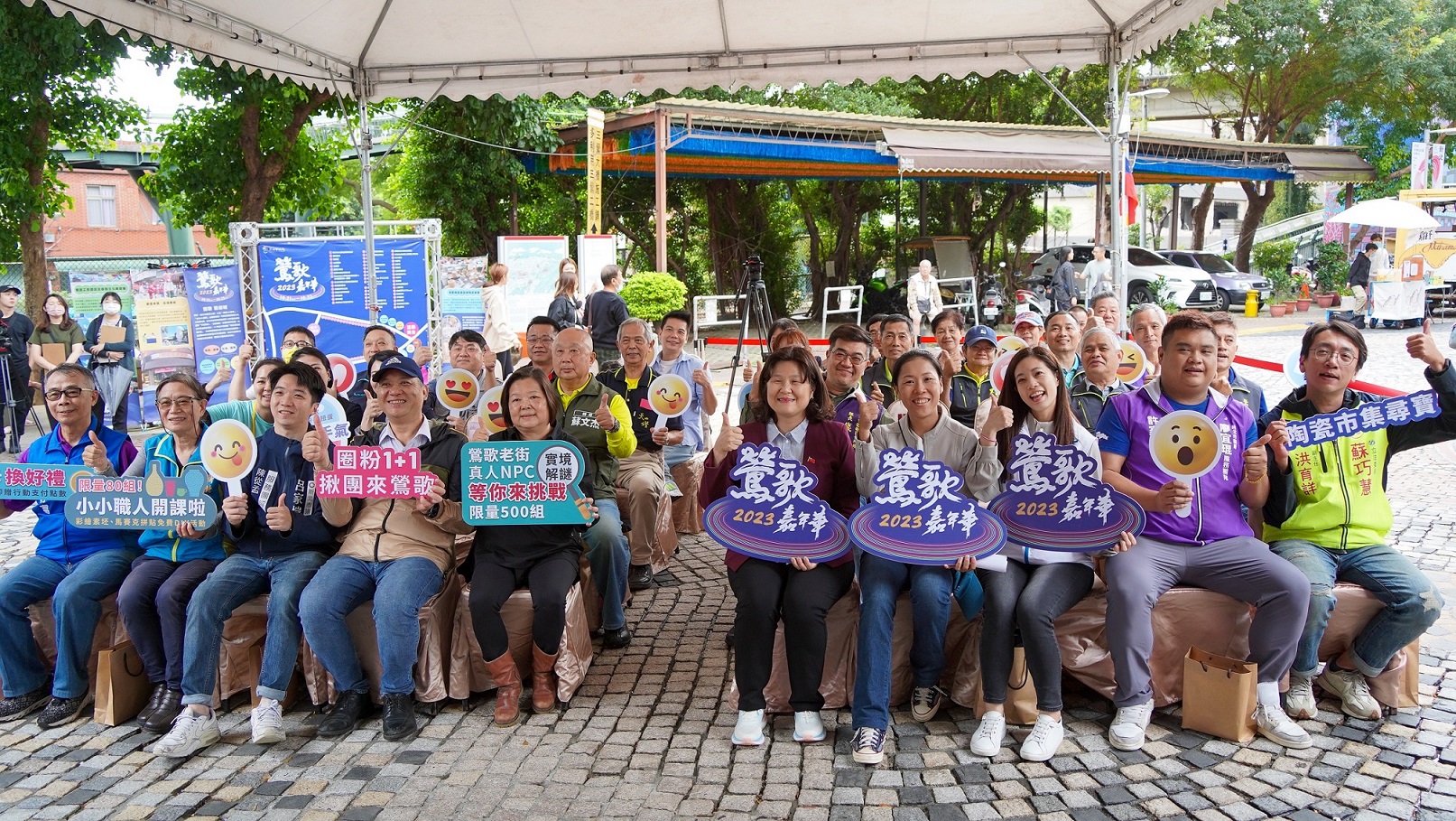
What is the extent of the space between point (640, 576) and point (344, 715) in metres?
1.91

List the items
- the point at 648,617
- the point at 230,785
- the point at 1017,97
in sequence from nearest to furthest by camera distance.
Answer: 1. the point at 230,785
2. the point at 648,617
3. the point at 1017,97

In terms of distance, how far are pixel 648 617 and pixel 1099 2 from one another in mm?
→ 4159

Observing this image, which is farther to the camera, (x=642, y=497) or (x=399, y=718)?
(x=642, y=497)

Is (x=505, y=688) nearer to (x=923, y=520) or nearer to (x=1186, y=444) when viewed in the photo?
(x=923, y=520)

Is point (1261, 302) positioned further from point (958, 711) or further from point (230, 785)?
point (230, 785)

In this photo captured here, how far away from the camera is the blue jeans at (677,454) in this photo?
596cm

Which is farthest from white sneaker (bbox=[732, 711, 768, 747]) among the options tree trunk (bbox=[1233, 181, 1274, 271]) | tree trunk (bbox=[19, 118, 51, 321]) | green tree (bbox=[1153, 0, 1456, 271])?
tree trunk (bbox=[1233, 181, 1274, 271])

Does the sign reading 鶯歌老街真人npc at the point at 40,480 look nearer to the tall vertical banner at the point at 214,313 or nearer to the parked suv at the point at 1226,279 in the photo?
the tall vertical banner at the point at 214,313

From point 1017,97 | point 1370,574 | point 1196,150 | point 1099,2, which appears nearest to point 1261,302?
point 1196,150

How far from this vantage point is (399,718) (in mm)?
3707

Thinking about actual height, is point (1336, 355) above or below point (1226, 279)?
below

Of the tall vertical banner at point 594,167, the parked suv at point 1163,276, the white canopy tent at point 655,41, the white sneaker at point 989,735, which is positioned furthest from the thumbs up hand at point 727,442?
the parked suv at point 1163,276

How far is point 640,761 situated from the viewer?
3.48 metres

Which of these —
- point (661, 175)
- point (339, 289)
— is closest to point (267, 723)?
point (339, 289)
